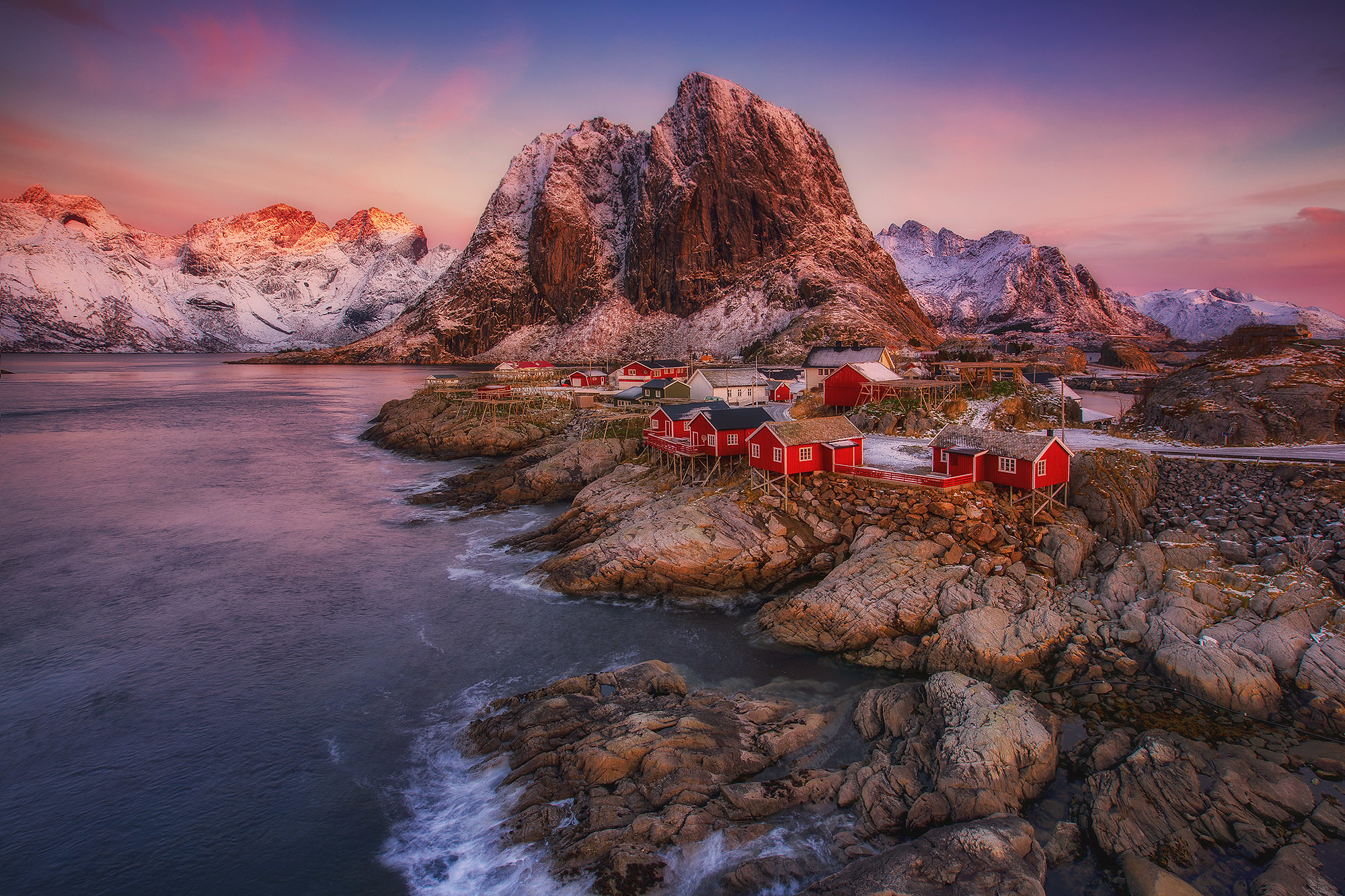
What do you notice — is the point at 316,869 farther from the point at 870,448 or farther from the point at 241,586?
the point at 870,448

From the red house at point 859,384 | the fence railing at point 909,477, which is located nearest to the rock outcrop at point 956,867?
the fence railing at point 909,477

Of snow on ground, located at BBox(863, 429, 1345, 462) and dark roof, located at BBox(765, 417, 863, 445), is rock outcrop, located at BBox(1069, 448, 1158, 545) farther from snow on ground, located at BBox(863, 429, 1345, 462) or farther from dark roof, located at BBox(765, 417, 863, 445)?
dark roof, located at BBox(765, 417, 863, 445)

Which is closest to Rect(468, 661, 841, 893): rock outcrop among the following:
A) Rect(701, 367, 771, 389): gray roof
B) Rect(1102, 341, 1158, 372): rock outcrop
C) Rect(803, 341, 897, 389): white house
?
Rect(803, 341, 897, 389): white house

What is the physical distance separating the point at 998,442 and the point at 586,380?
208 feet

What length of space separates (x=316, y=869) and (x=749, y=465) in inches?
983

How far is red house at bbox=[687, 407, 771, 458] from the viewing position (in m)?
35.6

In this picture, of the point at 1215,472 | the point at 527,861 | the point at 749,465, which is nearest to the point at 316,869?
the point at 527,861

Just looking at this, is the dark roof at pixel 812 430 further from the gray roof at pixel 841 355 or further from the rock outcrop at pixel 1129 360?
the rock outcrop at pixel 1129 360

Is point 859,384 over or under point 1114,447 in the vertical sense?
over

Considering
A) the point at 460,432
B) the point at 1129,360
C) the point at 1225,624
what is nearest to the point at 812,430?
the point at 1225,624

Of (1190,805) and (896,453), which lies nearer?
(1190,805)

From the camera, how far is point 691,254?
537ft

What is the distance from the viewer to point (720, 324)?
151 m

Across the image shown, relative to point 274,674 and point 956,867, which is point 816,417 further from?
point 956,867
